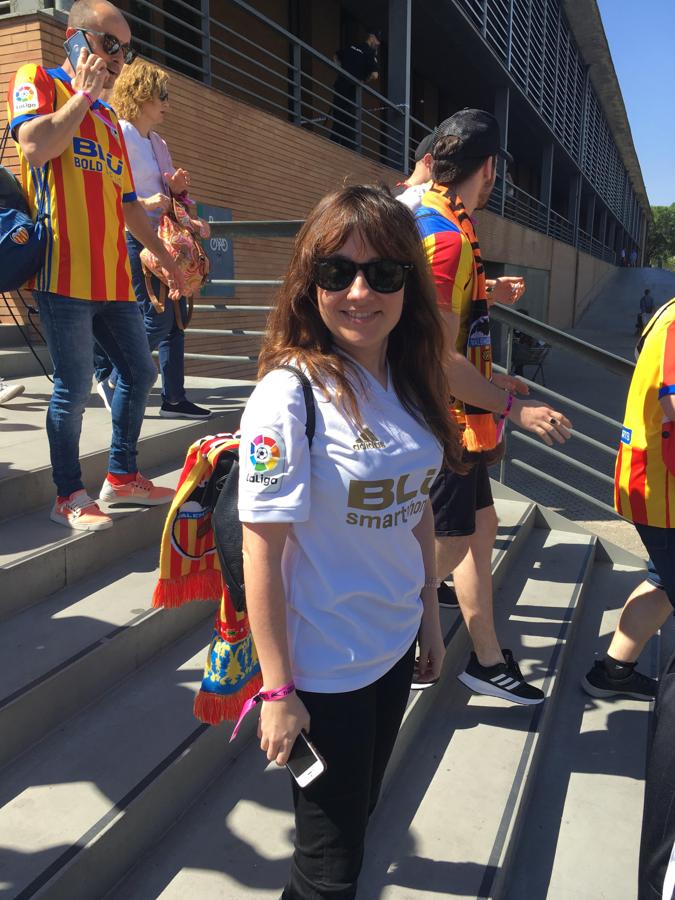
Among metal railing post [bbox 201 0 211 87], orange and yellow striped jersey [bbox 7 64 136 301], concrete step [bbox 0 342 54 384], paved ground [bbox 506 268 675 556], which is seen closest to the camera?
orange and yellow striped jersey [bbox 7 64 136 301]

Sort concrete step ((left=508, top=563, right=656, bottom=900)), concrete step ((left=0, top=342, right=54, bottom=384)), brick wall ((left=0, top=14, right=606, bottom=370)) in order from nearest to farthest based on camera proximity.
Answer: concrete step ((left=508, top=563, right=656, bottom=900)) < concrete step ((left=0, top=342, right=54, bottom=384)) < brick wall ((left=0, top=14, right=606, bottom=370))

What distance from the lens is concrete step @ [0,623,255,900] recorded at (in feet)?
5.32

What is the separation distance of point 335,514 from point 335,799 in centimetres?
54

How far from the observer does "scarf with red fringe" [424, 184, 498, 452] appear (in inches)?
89.6

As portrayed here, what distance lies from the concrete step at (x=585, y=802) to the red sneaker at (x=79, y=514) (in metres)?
1.83

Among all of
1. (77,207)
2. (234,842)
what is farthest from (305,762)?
(77,207)

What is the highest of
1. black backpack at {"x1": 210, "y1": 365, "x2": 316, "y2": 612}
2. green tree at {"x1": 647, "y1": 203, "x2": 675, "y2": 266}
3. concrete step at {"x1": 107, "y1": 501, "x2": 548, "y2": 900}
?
green tree at {"x1": 647, "y1": 203, "x2": 675, "y2": 266}

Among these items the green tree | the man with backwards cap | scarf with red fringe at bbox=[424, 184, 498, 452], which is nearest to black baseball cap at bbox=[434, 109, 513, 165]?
the man with backwards cap

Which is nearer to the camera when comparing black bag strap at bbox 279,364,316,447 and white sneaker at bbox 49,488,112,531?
black bag strap at bbox 279,364,316,447

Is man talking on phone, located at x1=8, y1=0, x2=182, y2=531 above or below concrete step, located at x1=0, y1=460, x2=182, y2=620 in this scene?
above

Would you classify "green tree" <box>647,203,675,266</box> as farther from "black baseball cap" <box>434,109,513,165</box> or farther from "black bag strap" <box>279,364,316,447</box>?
"black bag strap" <box>279,364,316,447</box>

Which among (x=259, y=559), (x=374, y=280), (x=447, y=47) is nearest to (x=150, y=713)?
(x=259, y=559)

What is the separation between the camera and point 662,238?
103 m

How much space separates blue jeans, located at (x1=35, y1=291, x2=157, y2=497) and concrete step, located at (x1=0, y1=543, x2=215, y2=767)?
18.3 inches
